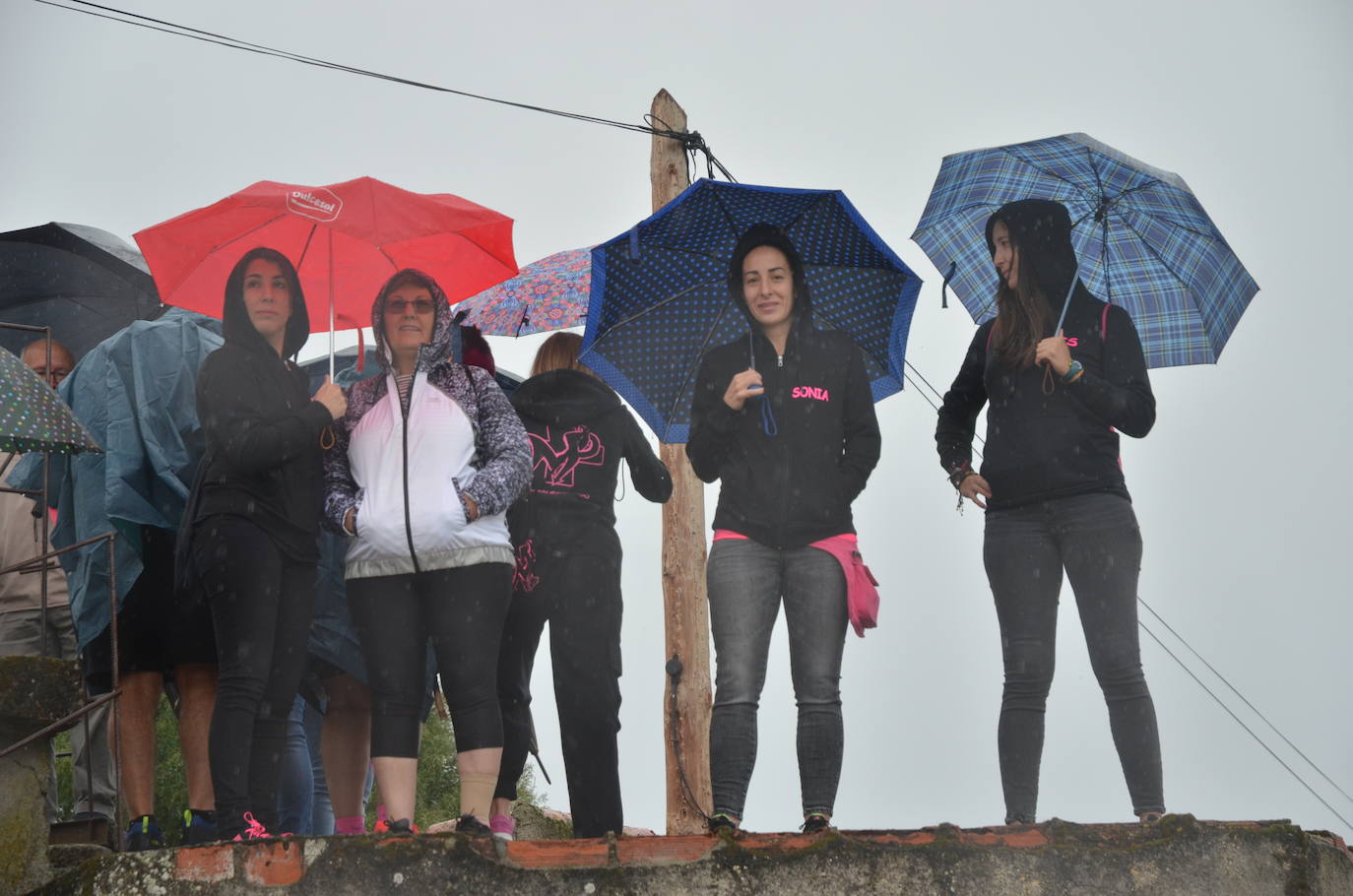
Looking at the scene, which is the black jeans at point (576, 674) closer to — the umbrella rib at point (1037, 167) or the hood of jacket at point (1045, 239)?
the hood of jacket at point (1045, 239)

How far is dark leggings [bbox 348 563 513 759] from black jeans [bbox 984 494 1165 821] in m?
1.65

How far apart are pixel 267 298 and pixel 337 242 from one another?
2.69 feet

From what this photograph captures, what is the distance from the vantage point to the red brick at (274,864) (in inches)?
142

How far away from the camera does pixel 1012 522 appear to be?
4664mm

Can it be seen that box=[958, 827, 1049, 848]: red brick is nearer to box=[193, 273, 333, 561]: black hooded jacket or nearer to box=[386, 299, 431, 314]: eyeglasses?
box=[193, 273, 333, 561]: black hooded jacket

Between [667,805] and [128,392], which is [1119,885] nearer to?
[128,392]

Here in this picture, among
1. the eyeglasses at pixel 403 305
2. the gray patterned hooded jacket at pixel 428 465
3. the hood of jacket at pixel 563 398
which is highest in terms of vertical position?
the eyeglasses at pixel 403 305

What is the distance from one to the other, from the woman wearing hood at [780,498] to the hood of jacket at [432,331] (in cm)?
91

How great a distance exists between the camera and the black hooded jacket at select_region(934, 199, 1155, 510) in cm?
459

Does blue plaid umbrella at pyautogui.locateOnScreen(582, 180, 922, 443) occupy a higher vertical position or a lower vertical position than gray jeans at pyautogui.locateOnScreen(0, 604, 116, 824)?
higher

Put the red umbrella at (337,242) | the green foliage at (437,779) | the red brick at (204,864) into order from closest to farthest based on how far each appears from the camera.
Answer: the red brick at (204,864)
the red umbrella at (337,242)
the green foliage at (437,779)

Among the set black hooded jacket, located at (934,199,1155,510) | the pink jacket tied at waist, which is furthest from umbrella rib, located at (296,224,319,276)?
black hooded jacket, located at (934,199,1155,510)

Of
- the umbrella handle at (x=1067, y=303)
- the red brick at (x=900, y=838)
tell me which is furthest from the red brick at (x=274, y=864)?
Answer: the umbrella handle at (x=1067, y=303)

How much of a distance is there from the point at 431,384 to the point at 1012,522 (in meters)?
2.02
